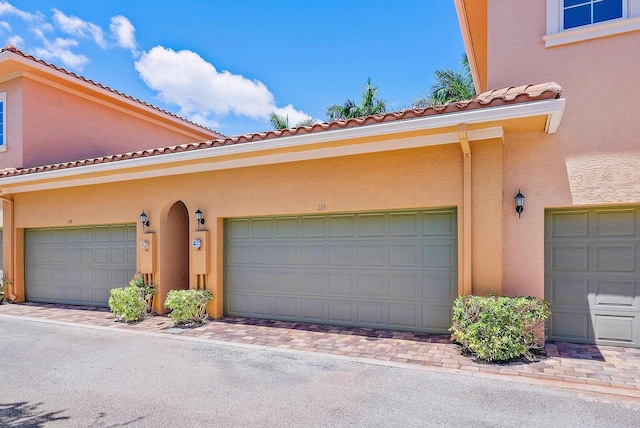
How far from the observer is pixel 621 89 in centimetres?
710

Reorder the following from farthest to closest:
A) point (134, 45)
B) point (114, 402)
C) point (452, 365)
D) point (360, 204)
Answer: point (134, 45) < point (360, 204) < point (452, 365) < point (114, 402)

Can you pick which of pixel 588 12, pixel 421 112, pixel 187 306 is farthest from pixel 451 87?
pixel 187 306

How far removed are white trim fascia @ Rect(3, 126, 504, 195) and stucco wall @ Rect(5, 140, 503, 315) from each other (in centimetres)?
15

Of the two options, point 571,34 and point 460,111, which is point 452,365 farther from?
point 571,34

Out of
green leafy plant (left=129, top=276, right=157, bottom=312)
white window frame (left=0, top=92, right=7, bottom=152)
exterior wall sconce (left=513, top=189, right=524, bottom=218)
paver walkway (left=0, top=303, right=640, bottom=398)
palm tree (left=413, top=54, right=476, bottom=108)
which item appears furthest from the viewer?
palm tree (left=413, top=54, right=476, bottom=108)

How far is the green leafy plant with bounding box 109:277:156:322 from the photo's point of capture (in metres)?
9.70

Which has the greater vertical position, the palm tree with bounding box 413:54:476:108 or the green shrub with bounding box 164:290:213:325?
the palm tree with bounding box 413:54:476:108

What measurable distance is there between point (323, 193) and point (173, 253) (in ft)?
16.5

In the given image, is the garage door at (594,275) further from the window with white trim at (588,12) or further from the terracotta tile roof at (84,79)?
the terracotta tile roof at (84,79)

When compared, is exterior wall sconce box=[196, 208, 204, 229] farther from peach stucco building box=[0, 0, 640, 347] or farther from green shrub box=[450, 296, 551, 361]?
green shrub box=[450, 296, 551, 361]

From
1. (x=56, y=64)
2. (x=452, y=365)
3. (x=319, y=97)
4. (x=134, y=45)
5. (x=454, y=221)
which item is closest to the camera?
(x=452, y=365)

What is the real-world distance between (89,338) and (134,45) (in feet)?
52.3

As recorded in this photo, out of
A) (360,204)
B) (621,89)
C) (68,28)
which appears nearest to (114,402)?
(360,204)

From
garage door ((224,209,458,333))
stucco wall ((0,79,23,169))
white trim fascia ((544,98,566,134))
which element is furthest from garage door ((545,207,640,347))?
stucco wall ((0,79,23,169))
